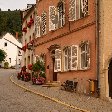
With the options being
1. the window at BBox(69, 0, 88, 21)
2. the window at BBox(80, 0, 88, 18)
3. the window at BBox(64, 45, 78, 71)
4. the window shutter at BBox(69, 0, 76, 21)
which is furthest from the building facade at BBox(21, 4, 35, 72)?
the window at BBox(80, 0, 88, 18)

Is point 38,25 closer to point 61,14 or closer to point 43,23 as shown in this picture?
point 43,23

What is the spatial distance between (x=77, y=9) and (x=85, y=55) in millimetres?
3227

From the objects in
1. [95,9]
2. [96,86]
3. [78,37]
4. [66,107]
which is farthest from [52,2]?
[66,107]

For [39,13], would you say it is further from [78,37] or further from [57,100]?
[57,100]

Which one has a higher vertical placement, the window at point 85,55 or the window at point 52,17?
the window at point 52,17

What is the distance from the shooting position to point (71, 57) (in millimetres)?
24406

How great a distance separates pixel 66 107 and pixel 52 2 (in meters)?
14.4

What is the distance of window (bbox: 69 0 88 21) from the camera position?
76.2 ft

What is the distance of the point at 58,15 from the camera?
2825 cm

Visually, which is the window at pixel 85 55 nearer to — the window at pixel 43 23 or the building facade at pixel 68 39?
the building facade at pixel 68 39

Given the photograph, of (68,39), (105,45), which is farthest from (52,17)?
(105,45)

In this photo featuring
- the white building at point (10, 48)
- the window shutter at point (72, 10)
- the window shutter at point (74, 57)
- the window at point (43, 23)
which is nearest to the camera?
the window shutter at point (74, 57)

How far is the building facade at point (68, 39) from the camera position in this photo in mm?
22062

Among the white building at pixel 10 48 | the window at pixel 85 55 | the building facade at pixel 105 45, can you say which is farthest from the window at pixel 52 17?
the white building at pixel 10 48
